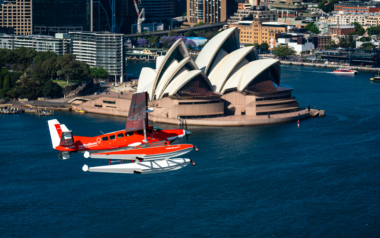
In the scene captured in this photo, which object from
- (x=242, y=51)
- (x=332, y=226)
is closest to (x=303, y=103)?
(x=242, y=51)

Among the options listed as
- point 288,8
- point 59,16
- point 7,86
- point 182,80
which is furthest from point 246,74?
point 288,8

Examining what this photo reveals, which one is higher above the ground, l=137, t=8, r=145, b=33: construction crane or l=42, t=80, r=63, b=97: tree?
l=137, t=8, r=145, b=33: construction crane

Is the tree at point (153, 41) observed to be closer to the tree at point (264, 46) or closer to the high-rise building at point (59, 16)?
the high-rise building at point (59, 16)

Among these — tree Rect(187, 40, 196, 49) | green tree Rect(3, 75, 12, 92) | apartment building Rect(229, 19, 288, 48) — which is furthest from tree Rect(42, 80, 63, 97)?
apartment building Rect(229, 19, 288, 48)

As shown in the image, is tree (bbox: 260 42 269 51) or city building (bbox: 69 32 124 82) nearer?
city building (bbox: 69 32 124 82)

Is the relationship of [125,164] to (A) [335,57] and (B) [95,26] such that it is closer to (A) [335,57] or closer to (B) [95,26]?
(A) [335,57]

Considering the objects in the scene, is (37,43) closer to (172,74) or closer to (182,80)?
(172,74)

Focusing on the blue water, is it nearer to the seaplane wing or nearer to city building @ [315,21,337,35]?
the seaplane wing
